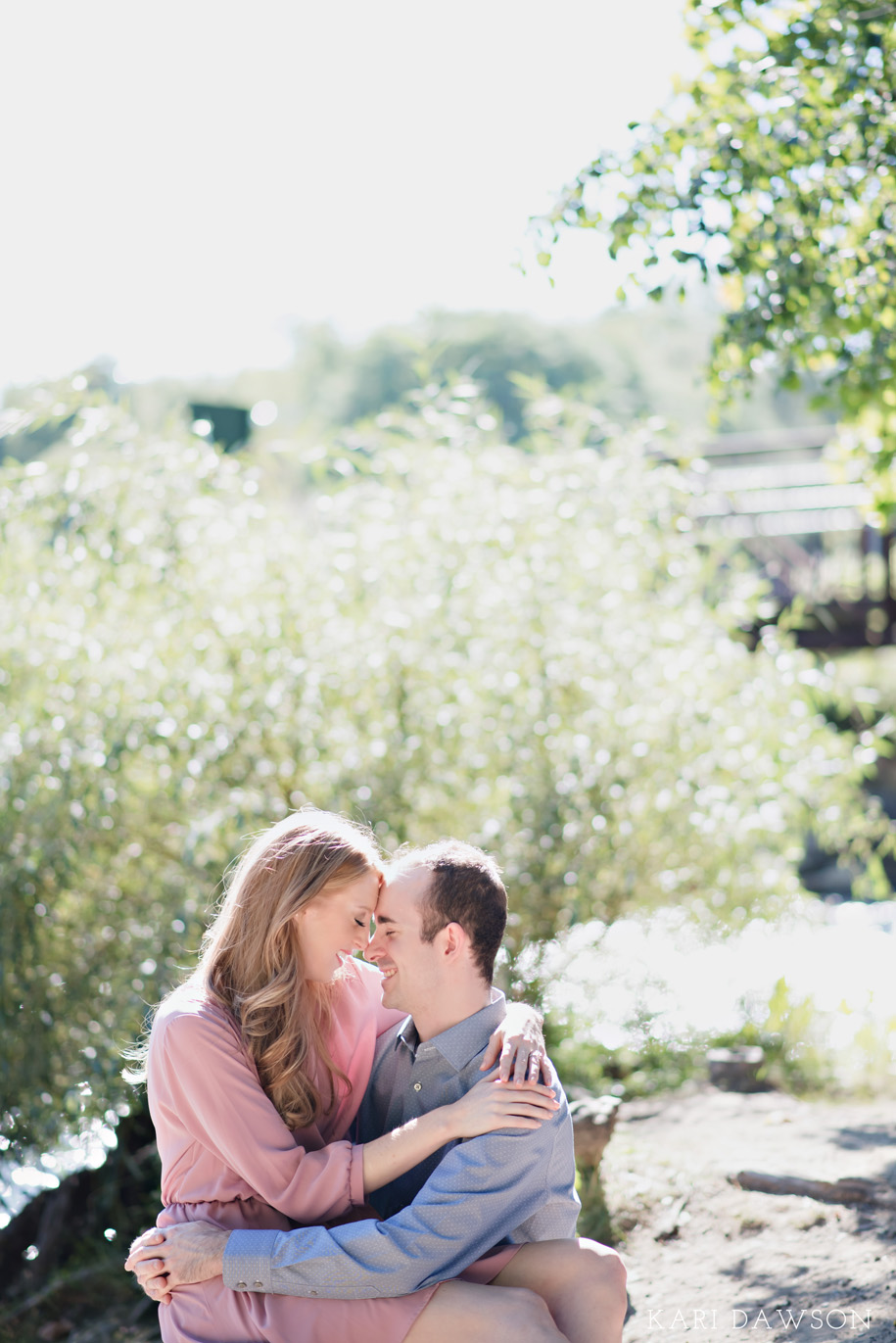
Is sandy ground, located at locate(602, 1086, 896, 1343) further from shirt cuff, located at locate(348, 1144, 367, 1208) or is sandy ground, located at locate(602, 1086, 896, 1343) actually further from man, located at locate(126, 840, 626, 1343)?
shirt cuff, located at locate(348, 1144, 367, 1208)

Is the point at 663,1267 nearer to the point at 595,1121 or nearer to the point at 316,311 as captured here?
the point at 595,1121

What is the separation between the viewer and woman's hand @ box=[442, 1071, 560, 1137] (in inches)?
77.7

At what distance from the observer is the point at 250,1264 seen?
6.44 feet

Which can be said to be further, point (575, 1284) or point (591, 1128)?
point (591, 1128)

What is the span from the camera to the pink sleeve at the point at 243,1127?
202 cm

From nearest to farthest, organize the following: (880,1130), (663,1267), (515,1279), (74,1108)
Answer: (515,1279), (663,1267), (74,1108), (880,1130)

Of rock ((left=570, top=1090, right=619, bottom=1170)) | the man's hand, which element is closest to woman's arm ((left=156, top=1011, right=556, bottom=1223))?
the man's hand

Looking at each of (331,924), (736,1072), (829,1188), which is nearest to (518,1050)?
(331,924)

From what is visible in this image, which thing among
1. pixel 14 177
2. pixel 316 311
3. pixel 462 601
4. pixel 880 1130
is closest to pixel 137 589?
pixel 462 601

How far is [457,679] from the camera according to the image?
174 inches

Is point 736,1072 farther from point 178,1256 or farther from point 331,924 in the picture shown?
point 178,1256

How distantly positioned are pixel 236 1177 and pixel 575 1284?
0.60 m

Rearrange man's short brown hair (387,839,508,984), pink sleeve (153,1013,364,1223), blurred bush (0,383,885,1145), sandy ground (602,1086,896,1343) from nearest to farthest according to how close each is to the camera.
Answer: pink sleeve (153,1013,364,1223), man's short brown hair (387,839,508,984), sandy ground (602,1086,896,1343), blurred bush (0,383,885,1145)

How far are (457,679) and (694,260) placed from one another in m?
1.65
